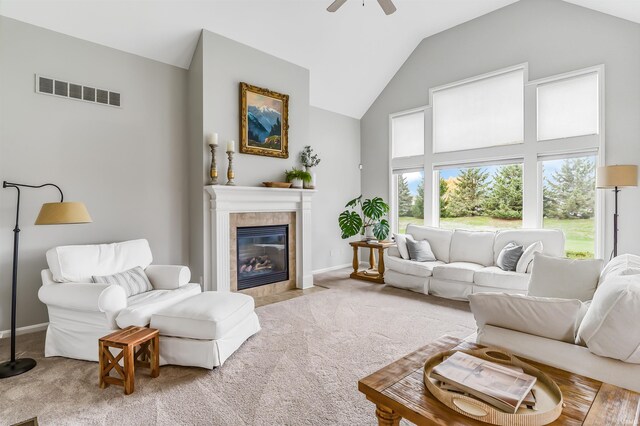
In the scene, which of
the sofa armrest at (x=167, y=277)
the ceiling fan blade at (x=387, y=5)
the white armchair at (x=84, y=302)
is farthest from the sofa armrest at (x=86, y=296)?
the ceiling fan blade at (x=387, y=5)

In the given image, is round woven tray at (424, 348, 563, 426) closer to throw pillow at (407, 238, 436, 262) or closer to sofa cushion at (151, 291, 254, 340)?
sofa cushion at (151, 291, 254, 340)

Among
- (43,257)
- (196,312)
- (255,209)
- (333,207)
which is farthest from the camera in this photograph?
(333,207)

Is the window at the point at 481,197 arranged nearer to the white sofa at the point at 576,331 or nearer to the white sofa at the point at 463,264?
the white sofa at the point at 463,264

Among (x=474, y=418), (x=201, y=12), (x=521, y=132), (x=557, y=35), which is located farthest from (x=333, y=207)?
(x=474, y=418)

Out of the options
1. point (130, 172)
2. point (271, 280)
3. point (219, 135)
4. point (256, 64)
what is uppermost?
point (256, 64)

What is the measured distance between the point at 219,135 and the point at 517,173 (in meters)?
4.48

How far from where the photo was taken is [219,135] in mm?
4312

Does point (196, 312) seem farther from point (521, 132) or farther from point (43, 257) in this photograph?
point (521, 132)

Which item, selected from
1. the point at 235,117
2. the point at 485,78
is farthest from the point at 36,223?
the point at 485,78

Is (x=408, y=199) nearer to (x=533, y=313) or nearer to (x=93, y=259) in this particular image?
(x=533, y=313)

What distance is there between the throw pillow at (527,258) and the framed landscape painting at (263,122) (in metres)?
3.55

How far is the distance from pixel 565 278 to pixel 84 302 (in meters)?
4.00

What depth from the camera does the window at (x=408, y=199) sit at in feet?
20.2

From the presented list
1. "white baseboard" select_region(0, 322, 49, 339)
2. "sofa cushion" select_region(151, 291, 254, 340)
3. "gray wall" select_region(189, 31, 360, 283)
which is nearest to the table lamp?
"gray wall" select_region(189, 31, 360, 283)
